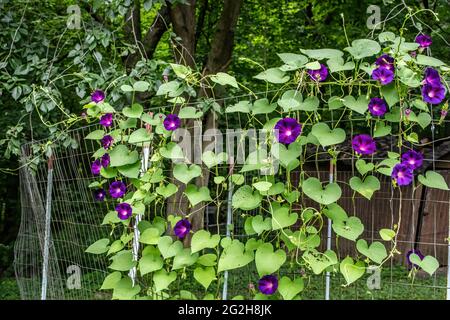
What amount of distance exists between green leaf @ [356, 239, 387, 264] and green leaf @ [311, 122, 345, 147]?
40cm

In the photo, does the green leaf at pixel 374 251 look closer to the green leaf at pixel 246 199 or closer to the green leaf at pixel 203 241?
the green leaf at pixel 246 199

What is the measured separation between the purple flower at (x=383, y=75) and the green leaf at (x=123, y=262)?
4.17 ft

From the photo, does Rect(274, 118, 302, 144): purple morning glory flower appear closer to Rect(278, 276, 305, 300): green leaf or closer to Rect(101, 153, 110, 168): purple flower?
Rect(278, 276, 305, 300): green leaf

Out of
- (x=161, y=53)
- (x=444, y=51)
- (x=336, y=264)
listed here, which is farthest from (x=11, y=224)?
(x=336, y=264)

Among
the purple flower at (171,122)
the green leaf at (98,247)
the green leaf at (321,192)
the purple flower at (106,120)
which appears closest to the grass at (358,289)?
the green leaf at (98,247)

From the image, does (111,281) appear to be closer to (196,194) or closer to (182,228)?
(182,228)

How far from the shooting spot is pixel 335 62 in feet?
7.41

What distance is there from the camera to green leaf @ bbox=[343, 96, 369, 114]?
222 centimetres

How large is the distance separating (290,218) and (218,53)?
5.64 metres

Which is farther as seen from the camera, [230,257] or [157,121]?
[157,121]

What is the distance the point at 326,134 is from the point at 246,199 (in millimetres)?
386

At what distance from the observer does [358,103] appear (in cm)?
225
